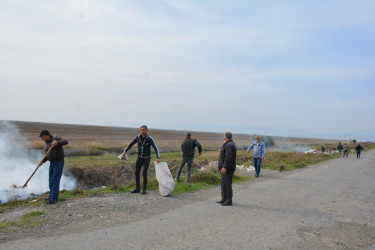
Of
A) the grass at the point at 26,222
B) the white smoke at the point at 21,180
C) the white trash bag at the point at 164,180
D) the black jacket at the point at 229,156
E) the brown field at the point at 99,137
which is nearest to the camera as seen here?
the grass at the point at 26,222

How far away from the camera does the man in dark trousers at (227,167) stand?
885 centimetres

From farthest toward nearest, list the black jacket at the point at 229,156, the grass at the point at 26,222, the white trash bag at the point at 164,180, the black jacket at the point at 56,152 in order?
the white trash bag at the point at 164,180 < the black jacket at the point at 229,156 < the black jacket at the point at 56,152 < the grass at the point at 26,222

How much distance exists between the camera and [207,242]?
5.72 metres

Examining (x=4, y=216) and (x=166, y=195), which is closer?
(x=4, y=216)

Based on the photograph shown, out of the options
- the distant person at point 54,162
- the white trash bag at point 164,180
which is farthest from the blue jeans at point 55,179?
the white trash bag at point 164,180

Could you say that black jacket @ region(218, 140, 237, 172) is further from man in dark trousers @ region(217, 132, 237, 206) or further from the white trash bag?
the white trash bag

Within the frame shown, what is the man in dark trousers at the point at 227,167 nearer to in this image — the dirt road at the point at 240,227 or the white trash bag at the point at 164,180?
the dirt road at the point at 240,227

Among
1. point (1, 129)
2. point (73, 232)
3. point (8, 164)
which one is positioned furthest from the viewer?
point (1, 129)

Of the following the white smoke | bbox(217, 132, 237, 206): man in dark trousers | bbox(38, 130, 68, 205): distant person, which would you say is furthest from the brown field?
bbox(217, 132, 237, 206): man in dark trousers

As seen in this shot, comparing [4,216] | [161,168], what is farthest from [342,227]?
[4,216]

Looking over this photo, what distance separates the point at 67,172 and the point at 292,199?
Answer: 11.3m

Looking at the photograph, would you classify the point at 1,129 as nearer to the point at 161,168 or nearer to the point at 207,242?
the point at 161,168

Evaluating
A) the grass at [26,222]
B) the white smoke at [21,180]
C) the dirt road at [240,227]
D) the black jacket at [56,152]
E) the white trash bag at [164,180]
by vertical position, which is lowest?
the white smoke at [21,180]

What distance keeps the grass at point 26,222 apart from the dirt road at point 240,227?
869mm
